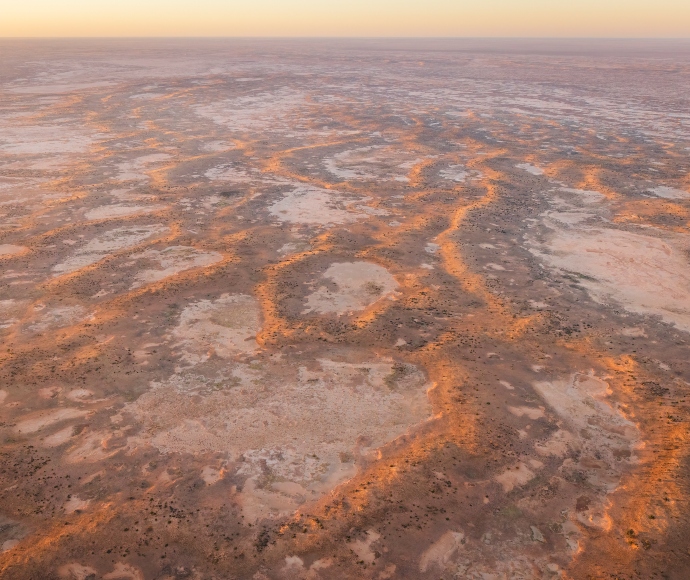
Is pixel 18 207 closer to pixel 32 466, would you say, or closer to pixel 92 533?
pixel 32 466

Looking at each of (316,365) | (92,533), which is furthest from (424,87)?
(92,533)

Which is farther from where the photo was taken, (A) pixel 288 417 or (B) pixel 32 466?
(A) pixel 288 417

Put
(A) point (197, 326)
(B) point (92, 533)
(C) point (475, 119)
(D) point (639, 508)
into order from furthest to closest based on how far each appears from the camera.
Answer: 1. (C) point (475, 119)
2. (A) point (197, 326)
3. (D) point (639, 508)
4. (B) point (92, 533)

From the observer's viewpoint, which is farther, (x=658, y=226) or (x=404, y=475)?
(x=658, y=226)

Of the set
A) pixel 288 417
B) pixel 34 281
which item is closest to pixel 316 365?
pixel 288 417

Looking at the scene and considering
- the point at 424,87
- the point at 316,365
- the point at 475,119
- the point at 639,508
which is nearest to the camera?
the point at 639,508

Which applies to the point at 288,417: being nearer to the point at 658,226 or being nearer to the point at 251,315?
the point at 251,315
